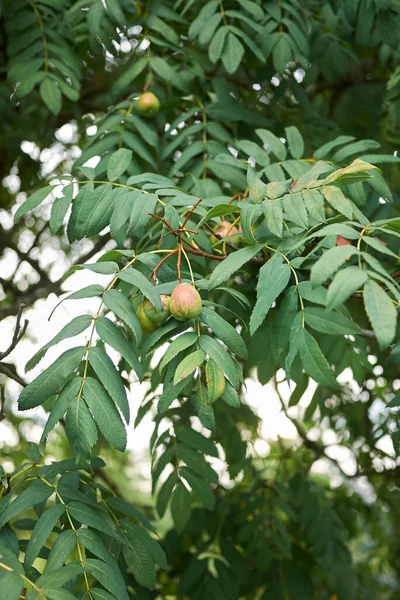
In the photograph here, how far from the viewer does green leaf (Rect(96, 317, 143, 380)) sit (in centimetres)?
146

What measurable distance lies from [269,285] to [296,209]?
0.70 feet

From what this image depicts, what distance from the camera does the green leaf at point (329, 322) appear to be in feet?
4.57

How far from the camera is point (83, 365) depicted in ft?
5.18

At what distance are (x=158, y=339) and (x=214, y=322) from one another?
13 cm

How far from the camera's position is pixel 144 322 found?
1533 mm

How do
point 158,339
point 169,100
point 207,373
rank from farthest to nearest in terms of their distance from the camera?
point 169,100 → point 158,339 → point 207,373

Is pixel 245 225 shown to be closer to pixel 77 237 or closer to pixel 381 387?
pixel 77 237

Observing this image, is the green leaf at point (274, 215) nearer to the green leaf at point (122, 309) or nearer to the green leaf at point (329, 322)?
the green leaf at point (329, 322)

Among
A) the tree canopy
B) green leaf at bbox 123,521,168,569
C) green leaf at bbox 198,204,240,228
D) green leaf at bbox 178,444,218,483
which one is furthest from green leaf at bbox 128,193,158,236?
green leaf at bbox 178,444,218,483

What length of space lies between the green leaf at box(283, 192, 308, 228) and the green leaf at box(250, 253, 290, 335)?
0.09m

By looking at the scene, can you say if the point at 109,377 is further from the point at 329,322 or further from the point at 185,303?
the point at 329,322

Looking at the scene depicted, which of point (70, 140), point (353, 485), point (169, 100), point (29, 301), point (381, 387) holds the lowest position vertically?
point (353, 485)

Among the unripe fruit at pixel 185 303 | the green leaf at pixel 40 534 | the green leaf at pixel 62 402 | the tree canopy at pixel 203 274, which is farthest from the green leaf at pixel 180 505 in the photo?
the unripe fruit at pixel 185 303

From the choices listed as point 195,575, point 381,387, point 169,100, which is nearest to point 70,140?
point 169,100
